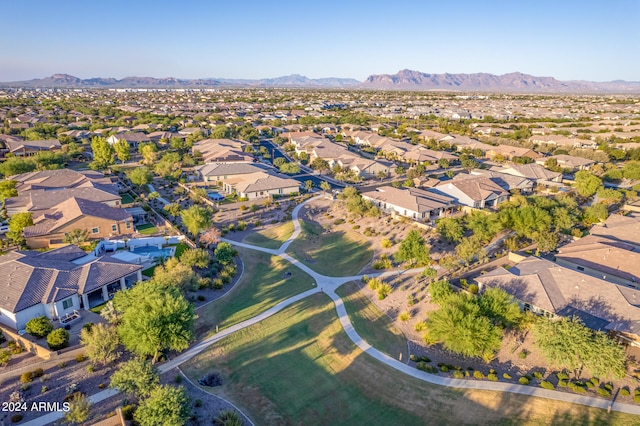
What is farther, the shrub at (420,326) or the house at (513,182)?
the house at (513,182)

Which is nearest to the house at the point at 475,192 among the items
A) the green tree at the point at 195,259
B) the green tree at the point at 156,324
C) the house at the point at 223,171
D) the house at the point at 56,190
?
the house at the point at 223,171

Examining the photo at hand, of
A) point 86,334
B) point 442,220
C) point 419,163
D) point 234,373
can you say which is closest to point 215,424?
point 234,373

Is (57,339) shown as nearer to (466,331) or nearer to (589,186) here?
(466,331)

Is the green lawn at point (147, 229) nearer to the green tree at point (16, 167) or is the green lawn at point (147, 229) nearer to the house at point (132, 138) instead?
the green tree at point (16, 167)

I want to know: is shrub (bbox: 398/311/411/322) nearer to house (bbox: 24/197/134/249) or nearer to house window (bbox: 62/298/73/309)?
house window (bbox: 62/298/73/309)

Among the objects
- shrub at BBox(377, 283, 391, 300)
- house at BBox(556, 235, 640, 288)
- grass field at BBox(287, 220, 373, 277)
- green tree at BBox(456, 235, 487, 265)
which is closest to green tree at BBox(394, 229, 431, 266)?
green tree at BBox(456, 235, 487, 265)

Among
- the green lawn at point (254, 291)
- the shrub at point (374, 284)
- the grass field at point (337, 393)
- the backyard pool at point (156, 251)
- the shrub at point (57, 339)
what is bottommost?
the grass field at point (337, 393)
